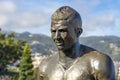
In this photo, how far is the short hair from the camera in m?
5.31

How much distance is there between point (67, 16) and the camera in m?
5.32

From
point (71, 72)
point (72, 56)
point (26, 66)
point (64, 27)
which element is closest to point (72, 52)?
point (72, 56)

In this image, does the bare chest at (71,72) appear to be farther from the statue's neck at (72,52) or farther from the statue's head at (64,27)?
the statue's head at (64,27)

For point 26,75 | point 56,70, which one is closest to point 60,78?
point 56,70

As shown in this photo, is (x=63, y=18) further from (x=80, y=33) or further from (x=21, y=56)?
(x=21, y=56)

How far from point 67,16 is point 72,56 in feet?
1.67

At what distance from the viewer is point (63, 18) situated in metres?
5.31

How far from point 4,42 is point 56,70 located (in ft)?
169

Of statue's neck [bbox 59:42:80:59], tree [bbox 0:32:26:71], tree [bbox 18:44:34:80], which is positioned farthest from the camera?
tree [bbox 0:32:26:71]

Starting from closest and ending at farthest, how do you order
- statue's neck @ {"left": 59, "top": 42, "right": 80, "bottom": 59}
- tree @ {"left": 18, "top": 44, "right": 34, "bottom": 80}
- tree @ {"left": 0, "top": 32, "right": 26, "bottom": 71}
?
statue's neck @ {"left": 59, "top": 42, "right": 80, "bottom": 59} → tree @ {"left": 18, "top": 44, "right": 34, "bottom": 80} → tree @ {"left": 0, "top": 32, "right": 26, "bottom": 71}

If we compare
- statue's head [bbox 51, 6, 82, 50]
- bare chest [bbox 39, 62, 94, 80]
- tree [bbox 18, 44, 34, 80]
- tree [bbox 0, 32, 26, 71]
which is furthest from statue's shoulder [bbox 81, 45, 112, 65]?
tree [bbox 0, 32, 26, 71]

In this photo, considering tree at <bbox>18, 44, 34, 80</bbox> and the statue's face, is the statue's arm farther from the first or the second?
tree at <bbox>18, 44, 34, 80</bbox>

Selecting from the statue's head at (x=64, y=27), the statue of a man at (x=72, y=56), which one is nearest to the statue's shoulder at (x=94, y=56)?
the statue of a man at (x=72, y=56)

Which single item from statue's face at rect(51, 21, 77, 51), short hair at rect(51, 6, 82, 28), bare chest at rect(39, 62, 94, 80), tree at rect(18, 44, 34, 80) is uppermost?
short hair at rect(51, 6, 82, 28)
